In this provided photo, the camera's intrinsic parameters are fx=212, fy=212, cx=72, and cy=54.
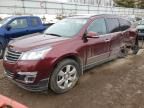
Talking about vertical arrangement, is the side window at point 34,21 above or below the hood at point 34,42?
above

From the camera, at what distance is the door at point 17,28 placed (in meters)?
8.72

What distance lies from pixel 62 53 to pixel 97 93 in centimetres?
116

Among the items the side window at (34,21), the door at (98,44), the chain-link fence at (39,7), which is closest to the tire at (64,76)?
the door at (98,44)

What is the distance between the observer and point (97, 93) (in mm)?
4570

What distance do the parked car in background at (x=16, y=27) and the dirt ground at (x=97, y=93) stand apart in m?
3.15

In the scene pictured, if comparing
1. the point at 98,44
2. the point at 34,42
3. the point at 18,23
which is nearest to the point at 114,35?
the point at 98,44

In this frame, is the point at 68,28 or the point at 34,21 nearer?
the point at 68,28

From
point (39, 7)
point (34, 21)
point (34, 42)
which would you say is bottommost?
point (34, 42)

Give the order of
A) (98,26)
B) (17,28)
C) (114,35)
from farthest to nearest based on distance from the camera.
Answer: (17,28) → (114,35) → (98,26)

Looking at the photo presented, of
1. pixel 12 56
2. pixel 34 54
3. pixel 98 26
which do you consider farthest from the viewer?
pixel 98 26

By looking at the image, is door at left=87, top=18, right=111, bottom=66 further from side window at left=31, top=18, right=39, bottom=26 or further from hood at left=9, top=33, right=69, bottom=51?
side window at left=31, top=18, right=39, bottom=26

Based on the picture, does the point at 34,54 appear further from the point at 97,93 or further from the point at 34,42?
the point at 97,93

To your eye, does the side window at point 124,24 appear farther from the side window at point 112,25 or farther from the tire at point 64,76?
the tire at point 64,76

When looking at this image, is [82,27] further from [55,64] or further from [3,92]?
[3,92]
